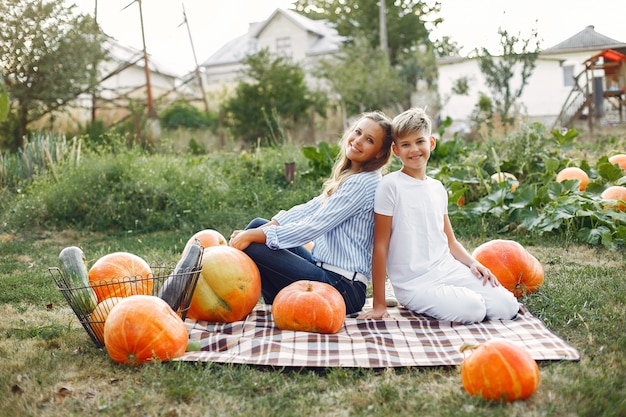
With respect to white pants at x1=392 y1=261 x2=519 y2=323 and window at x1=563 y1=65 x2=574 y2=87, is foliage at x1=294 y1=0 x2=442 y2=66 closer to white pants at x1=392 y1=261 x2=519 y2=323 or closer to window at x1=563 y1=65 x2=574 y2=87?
window at x1=563 y1=65 x2=574 y2=87

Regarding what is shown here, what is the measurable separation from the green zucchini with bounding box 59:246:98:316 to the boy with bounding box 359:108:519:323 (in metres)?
1.55

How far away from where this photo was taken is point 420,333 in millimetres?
3459

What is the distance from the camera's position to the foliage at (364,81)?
81.4 feet

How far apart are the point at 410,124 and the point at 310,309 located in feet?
3.98

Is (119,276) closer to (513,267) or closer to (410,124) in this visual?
(410,124)

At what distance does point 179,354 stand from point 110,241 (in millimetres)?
4006

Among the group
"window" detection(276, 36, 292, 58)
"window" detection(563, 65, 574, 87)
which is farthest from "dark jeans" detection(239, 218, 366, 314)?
"window" detection(276, 36, 292, 58)

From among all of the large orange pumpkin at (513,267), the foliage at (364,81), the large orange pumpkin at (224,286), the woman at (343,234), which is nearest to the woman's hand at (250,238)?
the woman at (343,234)

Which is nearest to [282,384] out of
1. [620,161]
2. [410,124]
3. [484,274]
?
[484,274]

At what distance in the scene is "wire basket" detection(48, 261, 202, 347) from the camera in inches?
130

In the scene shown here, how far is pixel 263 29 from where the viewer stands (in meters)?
37.0

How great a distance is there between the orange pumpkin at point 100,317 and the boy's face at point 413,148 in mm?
1846

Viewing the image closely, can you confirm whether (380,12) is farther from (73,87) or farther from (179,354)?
(179,354)

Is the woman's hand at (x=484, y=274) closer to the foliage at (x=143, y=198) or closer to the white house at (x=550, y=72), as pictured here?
the foliage at (x=143, y=198)
